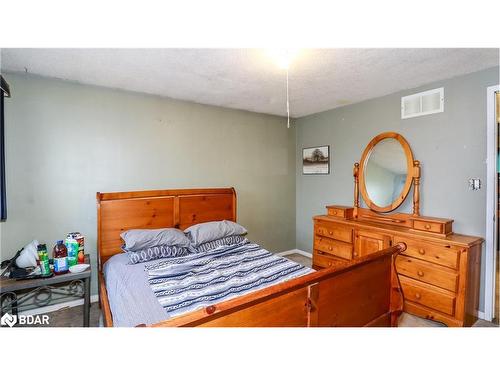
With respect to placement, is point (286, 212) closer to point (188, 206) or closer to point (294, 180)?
point (294, 180)

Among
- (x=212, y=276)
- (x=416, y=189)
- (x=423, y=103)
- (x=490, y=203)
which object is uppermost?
(x=423, y=103)

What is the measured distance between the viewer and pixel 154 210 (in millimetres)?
2814

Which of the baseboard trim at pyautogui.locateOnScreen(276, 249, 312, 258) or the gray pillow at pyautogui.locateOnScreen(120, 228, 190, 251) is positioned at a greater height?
the gray pillow at pyautogui.locateOnScreen(120, 228, 190, 251)

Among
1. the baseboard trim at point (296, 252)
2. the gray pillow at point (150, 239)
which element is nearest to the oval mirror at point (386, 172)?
the baseboard trim at point (296, 252)

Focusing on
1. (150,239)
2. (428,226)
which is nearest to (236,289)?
(150,239)

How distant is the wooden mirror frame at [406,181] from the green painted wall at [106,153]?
4.28 feet

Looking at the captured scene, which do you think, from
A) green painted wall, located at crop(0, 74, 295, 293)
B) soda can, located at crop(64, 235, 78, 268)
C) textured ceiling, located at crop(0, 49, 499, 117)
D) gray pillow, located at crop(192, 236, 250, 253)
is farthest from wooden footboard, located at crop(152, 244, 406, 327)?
green painted wall, located at crop(0, 74, 295, 293)

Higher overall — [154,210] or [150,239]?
[154,210]

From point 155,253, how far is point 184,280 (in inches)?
24.7

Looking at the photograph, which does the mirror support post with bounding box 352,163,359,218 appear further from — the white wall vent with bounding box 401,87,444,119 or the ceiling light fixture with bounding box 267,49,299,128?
the ceiling light fixture with bounding box 267,49,299,128

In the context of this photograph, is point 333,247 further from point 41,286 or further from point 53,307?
point 53,307

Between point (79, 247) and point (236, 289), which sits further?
point (79, 247)

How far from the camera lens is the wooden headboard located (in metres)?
2.56
